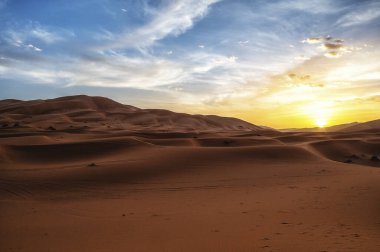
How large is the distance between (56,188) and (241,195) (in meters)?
5.55

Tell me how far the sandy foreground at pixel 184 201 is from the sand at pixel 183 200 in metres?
0.02

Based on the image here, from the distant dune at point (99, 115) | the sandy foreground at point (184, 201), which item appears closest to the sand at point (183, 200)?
the sandy foreground at point (184, 201)

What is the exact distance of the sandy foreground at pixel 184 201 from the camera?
5.98 m

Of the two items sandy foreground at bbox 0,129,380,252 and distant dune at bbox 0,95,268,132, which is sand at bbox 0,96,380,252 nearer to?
sandy foreground at bbox 0,129,380,252

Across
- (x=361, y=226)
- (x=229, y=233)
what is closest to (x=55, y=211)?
(x=229, y=233)

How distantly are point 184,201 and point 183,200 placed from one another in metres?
0.14

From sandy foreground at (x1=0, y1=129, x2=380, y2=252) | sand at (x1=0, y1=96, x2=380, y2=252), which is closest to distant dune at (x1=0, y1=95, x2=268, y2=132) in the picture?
sand at (x1=0, y1=96, x2=380, y2=252)

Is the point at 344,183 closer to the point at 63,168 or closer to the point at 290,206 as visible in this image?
the point at 290,206

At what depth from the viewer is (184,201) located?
30.0 ft

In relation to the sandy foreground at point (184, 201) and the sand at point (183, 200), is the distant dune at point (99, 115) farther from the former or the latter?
the sandy foreground at point (184, 201)

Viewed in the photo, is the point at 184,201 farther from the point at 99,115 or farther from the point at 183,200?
the point at 99,115

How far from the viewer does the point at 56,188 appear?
11.0 metres

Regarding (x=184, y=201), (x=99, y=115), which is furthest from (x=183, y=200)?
(x=99, y=115)

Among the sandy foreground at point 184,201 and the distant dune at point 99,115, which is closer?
the sandy foreground at point 184,201
